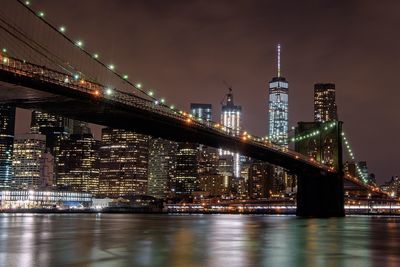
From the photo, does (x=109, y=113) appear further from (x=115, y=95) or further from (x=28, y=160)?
(x=28, y=160)

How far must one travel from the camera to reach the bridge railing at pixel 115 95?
126ft

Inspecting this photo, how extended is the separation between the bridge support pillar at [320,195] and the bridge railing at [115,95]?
270 centimetres

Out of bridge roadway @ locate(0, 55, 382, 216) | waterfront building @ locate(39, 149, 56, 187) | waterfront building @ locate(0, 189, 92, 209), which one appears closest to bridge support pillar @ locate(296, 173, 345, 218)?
bridge roadway @ locate(0, 55, 382, 216)

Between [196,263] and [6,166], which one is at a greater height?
[6,166]

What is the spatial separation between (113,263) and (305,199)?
59683 mm

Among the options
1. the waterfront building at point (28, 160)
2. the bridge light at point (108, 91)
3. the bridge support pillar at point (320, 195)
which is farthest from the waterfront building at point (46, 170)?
the bridge light at point (108, 91)

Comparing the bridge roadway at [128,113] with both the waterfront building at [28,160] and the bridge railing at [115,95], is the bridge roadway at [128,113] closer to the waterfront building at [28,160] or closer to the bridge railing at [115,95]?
the bridge railing at [115,95]

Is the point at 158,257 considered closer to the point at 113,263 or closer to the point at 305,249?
the point at 113,263

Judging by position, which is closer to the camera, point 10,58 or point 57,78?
point 10,58

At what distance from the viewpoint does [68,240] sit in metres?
28.8

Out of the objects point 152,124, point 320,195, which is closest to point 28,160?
point 320,195

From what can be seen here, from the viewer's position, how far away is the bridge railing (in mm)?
38375

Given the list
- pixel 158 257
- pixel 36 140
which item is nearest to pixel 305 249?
pixel 158 257

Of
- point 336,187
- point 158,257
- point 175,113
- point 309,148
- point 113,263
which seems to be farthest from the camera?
point 309,148
